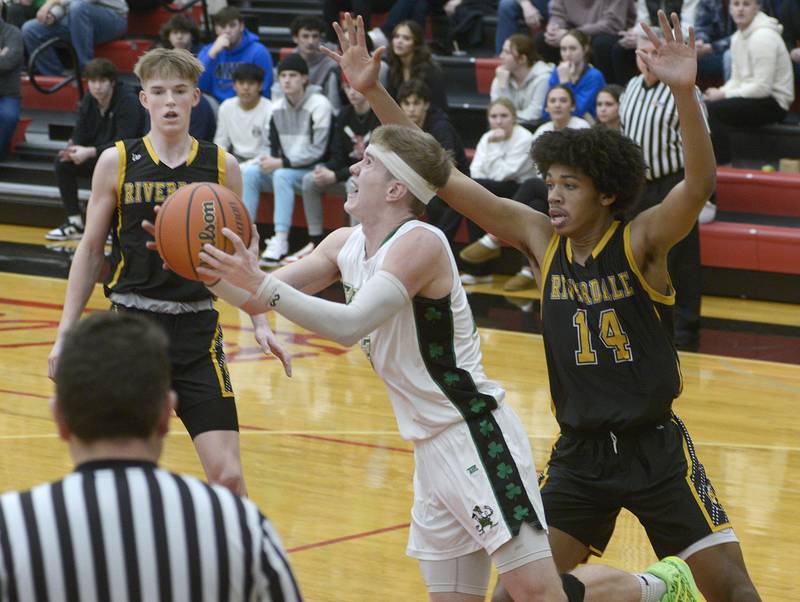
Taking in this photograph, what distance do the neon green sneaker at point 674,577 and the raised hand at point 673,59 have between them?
1.45 m

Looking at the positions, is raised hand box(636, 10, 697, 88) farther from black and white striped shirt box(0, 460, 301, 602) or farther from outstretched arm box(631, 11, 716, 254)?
black and white striped shirt box(0, 460, 301, 602)

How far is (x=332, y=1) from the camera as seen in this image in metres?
13.8

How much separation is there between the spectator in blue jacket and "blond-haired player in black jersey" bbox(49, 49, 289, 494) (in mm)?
8118

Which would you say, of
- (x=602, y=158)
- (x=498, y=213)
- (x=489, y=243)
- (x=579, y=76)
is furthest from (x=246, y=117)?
(x=602, y=158)

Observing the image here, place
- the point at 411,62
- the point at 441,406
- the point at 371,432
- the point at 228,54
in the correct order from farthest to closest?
the point at 228,54 → the point at 411,62 → the point at 371,432 → the point at 441,406

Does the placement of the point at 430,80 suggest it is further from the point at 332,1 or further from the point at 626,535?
the point at 626,535

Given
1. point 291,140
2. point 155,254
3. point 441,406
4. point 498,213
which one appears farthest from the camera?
point 291,140

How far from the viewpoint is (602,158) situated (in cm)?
404

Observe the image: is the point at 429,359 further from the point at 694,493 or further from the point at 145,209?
the point at 145,209

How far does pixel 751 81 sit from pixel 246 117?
452cm

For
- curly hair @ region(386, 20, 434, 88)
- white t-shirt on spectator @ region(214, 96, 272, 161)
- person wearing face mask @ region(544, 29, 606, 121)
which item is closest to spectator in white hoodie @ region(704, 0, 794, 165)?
person wearing face mask @ region(544, 29, 606, 121)

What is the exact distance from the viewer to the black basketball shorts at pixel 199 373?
15.7 ft

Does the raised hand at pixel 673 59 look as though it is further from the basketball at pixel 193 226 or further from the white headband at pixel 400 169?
the basketball at pixel 193 226

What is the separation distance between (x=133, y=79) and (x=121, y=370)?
13.3m
